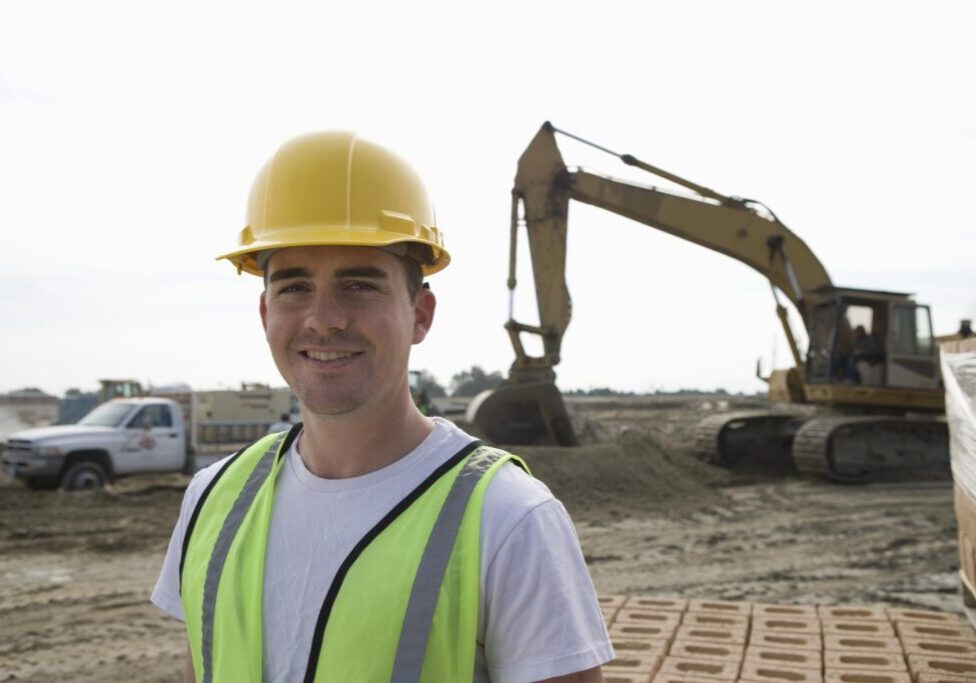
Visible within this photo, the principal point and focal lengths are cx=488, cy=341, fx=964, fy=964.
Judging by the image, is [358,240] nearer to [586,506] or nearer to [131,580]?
[131,580]

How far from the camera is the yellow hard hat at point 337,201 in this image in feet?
6.38

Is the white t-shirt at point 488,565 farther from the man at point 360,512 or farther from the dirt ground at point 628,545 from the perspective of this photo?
the dirt ground at point 628,545

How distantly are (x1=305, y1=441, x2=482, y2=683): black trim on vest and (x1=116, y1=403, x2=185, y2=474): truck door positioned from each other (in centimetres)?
1447

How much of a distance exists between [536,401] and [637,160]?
14.3 feet

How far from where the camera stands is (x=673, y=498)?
1459 cm

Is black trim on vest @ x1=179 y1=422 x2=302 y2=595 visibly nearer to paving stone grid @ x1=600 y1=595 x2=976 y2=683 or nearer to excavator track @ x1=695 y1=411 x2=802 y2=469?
paving stone grid @ x1=600 y1=595 x2=976 y2=683

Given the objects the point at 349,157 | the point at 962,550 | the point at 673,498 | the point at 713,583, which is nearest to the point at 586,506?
the point at 673,498

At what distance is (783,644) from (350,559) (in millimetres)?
3057

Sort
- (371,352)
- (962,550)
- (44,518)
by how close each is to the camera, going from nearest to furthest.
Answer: (371,352)
(962,550)
(44,518)

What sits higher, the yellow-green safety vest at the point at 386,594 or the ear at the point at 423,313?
the ear at the point at 423,313

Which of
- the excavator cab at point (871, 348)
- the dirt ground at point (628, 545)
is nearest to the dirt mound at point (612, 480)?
the dirt ground at point (628, 545)

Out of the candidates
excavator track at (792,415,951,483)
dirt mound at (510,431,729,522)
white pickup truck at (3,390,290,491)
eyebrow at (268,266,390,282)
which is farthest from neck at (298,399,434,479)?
excavator track at (792,415,951,483)

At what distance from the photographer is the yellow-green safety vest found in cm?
165

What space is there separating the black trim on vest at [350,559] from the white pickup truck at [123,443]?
1412 centimetres
